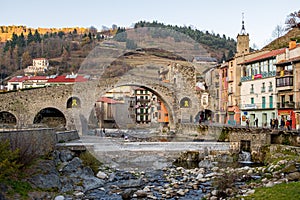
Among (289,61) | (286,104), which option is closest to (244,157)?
(286,104)

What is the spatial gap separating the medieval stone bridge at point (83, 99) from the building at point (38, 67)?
5779cm

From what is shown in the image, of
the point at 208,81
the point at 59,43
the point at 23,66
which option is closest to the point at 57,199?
the point at 208,81

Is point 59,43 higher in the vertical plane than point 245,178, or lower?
higher

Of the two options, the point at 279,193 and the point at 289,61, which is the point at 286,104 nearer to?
the point at 289,61

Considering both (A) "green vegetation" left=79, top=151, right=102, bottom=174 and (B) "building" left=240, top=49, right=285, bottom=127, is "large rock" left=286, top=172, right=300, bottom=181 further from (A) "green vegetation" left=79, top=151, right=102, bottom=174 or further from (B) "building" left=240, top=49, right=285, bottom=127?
(B) "building" left=240, top=49, right=285, bottom=127

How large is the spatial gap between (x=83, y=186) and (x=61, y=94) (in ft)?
92.4

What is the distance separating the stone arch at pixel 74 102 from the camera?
45.2m

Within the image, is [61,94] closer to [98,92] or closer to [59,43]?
[98,92]

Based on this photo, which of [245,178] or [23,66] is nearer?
[245,178]

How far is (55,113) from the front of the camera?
163 feet

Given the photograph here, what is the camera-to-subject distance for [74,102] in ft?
149

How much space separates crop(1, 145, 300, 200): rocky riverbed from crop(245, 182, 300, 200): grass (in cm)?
73

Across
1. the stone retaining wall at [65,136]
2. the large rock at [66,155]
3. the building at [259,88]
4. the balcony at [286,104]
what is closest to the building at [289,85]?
the balcony at [286,104]

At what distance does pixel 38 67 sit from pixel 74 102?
64.9 m
